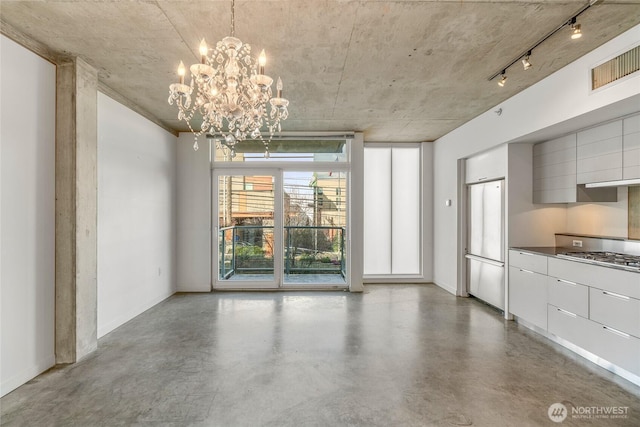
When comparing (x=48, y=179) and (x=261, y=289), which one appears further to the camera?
(x=261, y=289)

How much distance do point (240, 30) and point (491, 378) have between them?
354 centimetres

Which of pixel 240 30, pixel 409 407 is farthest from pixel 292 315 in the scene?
pixel 240 30

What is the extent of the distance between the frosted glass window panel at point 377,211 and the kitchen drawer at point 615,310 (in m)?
3.44

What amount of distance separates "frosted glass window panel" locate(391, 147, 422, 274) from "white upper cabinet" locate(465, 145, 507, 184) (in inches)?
46.3

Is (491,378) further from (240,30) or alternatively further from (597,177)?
(240,30)

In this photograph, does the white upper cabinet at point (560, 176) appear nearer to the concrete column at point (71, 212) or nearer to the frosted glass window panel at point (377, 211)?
the frosted glass window panel at point (377, 211)

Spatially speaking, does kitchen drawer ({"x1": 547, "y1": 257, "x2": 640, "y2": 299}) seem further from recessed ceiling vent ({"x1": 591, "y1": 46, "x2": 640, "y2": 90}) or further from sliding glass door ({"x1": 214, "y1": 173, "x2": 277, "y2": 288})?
sliding glass door ({"x1": 214, "y1": 173, "x2": 277, "y2": 288})

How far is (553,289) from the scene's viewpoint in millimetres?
3168

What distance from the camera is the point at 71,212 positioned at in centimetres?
270

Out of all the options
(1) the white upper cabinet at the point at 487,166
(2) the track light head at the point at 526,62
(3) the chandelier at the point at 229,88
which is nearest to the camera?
(3) the chandelier at the point at 229,88

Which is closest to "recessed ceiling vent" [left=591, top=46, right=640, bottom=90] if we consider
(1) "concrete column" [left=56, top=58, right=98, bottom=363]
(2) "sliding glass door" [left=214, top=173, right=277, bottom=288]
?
(2) "sliding glass door" [left=214, top=173, right=277, bottom=288]

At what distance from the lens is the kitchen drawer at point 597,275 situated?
2.41 m

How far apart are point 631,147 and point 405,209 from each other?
3477 millimetres

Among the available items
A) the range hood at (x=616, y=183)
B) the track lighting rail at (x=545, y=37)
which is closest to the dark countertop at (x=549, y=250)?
the range hood at (x=616, y=183)
